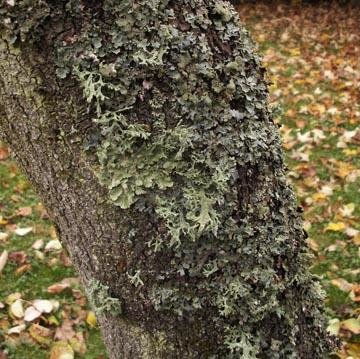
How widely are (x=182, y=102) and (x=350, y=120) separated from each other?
4.11 metres

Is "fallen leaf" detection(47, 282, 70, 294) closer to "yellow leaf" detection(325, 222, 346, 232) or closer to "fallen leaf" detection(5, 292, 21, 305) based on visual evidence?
"fallen leaf" detection(5, 292, 21, 305)

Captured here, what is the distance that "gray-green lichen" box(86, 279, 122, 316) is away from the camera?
1623 mm

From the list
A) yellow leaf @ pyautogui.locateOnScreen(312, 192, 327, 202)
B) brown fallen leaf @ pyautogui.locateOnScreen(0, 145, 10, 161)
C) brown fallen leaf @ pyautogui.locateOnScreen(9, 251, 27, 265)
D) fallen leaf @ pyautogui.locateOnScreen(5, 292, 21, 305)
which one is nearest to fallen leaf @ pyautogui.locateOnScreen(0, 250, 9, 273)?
brown fallen leaf @ pyautogui.locateOnScreen(9, 251, 27, 265)

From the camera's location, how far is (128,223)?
60.0 inches

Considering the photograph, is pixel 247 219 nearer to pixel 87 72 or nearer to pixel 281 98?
pixel 87 72

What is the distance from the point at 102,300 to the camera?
1.64m

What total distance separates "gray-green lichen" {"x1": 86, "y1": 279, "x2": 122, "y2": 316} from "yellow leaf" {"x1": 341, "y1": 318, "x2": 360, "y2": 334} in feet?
4.53

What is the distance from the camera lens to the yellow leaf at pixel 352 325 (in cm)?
264

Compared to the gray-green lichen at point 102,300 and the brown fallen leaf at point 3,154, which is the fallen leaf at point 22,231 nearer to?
the brown fallen leaf at point 3,154

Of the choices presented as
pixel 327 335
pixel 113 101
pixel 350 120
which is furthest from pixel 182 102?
pixel 350 120

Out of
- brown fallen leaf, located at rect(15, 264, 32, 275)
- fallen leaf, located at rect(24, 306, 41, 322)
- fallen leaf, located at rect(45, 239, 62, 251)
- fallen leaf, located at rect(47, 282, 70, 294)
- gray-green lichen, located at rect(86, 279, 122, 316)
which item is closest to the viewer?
gray-green lichen, located at rect(86, 279, 122, 316)

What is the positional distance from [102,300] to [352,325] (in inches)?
56.6

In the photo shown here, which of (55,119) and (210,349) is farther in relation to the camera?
(210,349)

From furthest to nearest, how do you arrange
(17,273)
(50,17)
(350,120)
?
(350,120)
(17,273)
(50,17)
